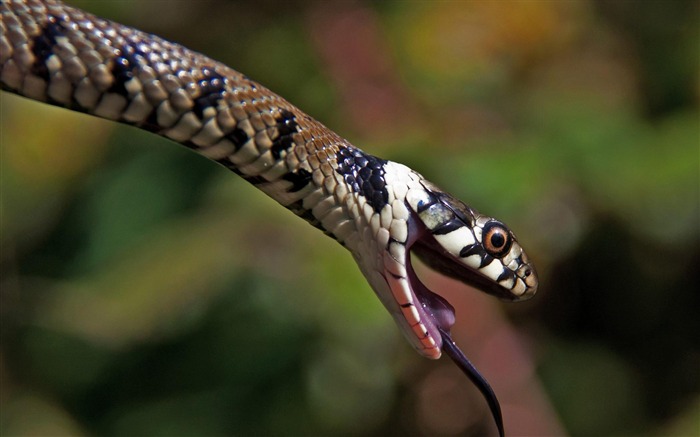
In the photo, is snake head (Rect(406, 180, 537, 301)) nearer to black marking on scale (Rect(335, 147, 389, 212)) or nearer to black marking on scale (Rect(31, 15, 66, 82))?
black marking on scale (Rect(335, 147, 389, 212))

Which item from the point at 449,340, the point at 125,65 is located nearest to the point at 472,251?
the point at 449,340

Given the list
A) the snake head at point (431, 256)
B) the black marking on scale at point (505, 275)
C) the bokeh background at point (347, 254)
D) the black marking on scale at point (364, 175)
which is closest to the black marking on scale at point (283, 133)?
the black marking on scale at point (364, 175)

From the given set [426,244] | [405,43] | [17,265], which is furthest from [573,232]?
[17,265]

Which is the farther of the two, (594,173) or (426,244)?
(594,173)

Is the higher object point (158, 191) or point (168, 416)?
point (158, 191)

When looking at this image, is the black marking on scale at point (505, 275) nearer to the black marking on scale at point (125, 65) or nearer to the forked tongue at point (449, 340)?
the forked tongue at point (449, 340)

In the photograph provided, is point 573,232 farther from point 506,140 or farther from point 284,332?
point 284,332

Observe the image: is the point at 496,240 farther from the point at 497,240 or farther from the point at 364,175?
the point at 364,175
